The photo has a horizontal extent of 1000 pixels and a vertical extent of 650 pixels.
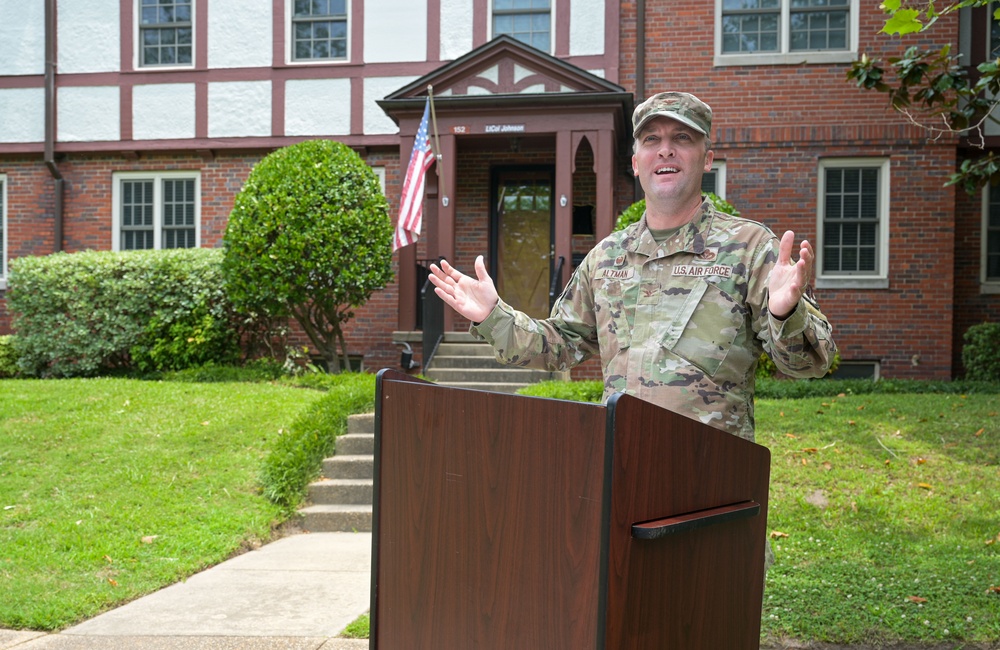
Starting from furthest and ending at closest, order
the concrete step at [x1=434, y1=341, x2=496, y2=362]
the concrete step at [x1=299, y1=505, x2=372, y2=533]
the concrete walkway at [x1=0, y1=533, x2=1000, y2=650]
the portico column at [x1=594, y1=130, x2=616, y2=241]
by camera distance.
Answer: the portico column at [x1=594, y1=130, x2=616, y2=241] → the concrete step at [x1=434, y1=341, x2=496, y2=362] → the concrete step at [x1=299, y1=505, x2=372, y2=533] → the concrete walkway at [x1=0, y1=533, x2=1000, y2=650]

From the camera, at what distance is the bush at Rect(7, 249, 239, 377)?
1224 cm

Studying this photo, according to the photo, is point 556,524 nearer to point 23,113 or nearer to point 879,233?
point 879,233

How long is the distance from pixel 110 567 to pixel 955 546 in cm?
Result: 524

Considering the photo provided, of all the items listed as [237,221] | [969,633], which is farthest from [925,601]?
[237,221]

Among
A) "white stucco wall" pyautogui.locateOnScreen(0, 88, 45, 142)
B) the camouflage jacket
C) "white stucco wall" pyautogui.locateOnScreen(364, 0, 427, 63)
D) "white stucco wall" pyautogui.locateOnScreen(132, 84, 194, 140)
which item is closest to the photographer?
the camouflage jacket

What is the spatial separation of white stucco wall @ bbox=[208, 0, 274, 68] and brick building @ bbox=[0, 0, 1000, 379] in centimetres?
2

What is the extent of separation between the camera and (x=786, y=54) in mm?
13055

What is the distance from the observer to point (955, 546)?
6.02 meters

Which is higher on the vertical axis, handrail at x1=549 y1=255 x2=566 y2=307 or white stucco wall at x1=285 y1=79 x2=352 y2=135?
white stucco wall at x1=285 y1=79 x2=352 y2=135

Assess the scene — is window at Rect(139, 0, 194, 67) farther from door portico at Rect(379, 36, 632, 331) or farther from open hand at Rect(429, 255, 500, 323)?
open hand at Rect(429, 255, 500, 323)

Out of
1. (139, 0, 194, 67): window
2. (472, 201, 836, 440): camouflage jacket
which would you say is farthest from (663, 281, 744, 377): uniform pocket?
(139, 0, 194, 67): window

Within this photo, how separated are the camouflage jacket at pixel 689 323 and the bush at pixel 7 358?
1224cm

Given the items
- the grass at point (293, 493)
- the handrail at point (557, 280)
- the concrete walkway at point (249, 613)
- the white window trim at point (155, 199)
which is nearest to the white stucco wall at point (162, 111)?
the white window trim at point (155, 199)

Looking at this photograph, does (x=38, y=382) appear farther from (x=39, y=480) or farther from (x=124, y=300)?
(x=39, y=480)
